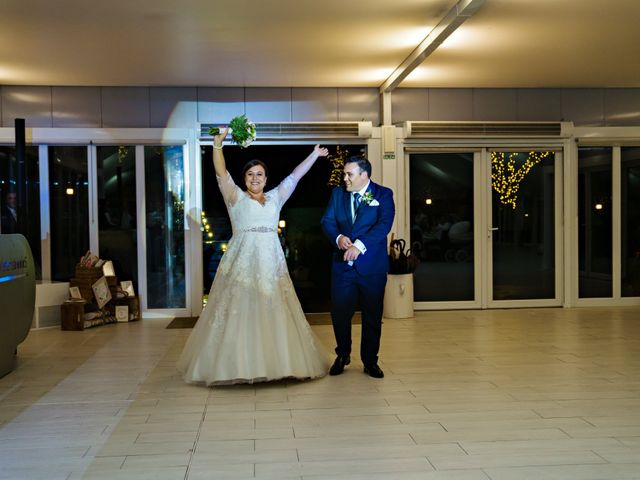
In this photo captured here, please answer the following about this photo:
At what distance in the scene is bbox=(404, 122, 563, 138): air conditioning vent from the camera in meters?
7.91

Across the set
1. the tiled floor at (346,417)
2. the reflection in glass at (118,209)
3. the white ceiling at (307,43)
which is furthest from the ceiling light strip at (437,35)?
the reflection in glass at (118,209)

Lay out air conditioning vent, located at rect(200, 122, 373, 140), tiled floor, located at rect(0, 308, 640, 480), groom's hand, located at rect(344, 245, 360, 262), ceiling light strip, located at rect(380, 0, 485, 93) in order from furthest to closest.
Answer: air conditioning vent, located at rect(200, 122, 373, 140) < ceiling light strip, located at rect(380, 0, 485, 93) < groom's hand, located at rect(344, 245, 360, 262) < tiled floor, located at rect(0, 308, 640, 480)

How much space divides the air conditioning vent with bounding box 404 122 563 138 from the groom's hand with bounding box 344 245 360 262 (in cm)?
373

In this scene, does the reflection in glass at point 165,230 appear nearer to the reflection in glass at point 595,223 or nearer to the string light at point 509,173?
the string light at point 509,173

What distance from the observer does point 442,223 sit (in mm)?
Answer: 8336

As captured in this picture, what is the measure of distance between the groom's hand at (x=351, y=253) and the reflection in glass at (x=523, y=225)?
431 cm

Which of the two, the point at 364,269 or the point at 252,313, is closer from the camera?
the point at 252,313

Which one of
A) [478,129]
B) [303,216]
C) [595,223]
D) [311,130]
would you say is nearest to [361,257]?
[311,130]

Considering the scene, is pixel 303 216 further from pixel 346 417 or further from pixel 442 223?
pixel 346 417

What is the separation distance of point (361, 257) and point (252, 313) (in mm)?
833

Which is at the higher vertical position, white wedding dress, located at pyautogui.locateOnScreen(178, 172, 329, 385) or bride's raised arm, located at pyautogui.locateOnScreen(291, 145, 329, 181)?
bride's raised arm, located at pyautogui.locateOnScreen(291, 145, 329, 181)

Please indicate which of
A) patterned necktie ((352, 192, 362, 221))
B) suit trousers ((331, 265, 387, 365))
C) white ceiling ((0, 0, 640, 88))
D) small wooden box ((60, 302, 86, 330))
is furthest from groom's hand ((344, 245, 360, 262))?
small wooden box ((60, 302, 86, 330))

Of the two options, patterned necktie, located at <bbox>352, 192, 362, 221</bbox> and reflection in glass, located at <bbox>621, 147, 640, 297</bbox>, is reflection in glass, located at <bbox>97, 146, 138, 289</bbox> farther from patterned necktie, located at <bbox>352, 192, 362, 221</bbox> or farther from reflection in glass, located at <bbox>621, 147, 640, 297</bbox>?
reflection in glass, located at <bbox>621, 147, 640, 297</bbox>

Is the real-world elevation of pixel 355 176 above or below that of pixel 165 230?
above
